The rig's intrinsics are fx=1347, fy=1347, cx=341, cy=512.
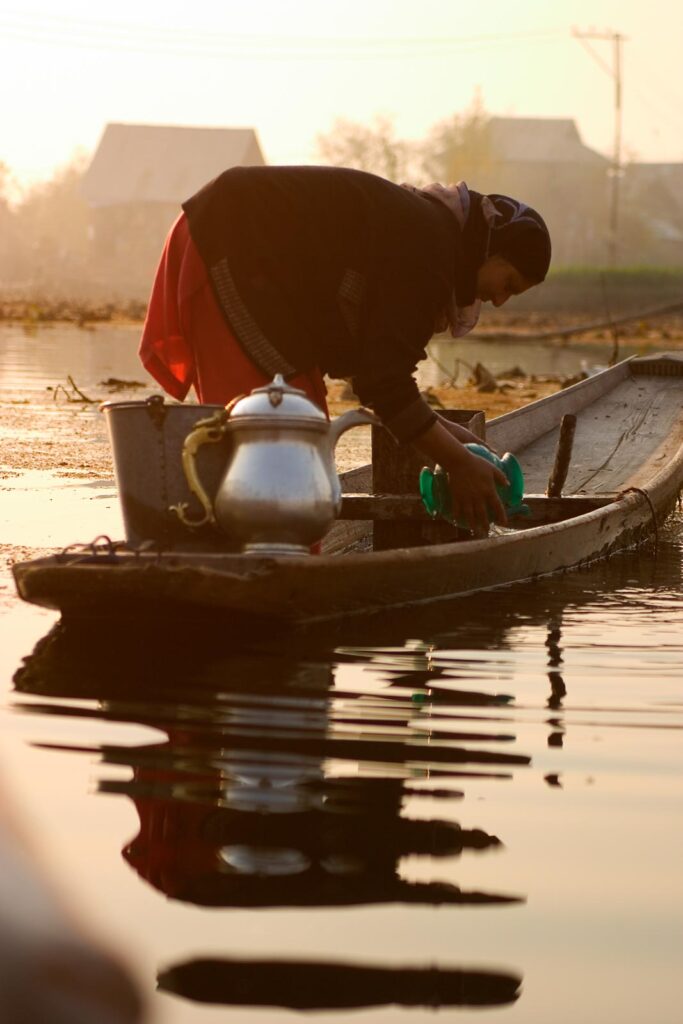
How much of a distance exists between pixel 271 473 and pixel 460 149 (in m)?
68.7

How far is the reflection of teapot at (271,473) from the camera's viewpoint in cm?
371

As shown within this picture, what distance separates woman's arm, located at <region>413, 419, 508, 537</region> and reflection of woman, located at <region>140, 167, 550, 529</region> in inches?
0.4

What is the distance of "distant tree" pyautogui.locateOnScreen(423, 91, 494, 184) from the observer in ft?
227

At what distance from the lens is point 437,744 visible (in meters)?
2.86

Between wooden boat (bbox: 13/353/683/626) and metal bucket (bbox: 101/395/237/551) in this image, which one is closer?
wooden boat (bbox: 13/353/683/626)

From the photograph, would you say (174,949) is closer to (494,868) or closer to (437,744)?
(494,868)

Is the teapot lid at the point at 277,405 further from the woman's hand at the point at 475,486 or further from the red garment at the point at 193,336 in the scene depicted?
the woman's hand at the point at 475,486

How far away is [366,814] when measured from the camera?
7.57ft

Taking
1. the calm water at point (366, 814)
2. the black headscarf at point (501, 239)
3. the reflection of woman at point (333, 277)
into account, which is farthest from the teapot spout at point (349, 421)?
the calm water at point (366, 814)

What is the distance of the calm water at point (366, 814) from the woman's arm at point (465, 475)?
0.47 metres

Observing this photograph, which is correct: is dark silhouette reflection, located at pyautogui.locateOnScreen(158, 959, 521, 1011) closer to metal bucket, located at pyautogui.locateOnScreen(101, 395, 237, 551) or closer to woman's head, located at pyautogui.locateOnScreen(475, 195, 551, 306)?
metal bucket, located at pyautogui.locateOnScreen(101, 395, 237, 551)

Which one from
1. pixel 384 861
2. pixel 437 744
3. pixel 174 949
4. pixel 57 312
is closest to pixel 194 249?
pixel 437 744

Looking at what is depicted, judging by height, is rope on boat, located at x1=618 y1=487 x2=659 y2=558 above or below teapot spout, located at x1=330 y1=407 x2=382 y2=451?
below

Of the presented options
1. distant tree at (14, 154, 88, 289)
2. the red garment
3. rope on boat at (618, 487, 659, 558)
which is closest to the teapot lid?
the red garment
